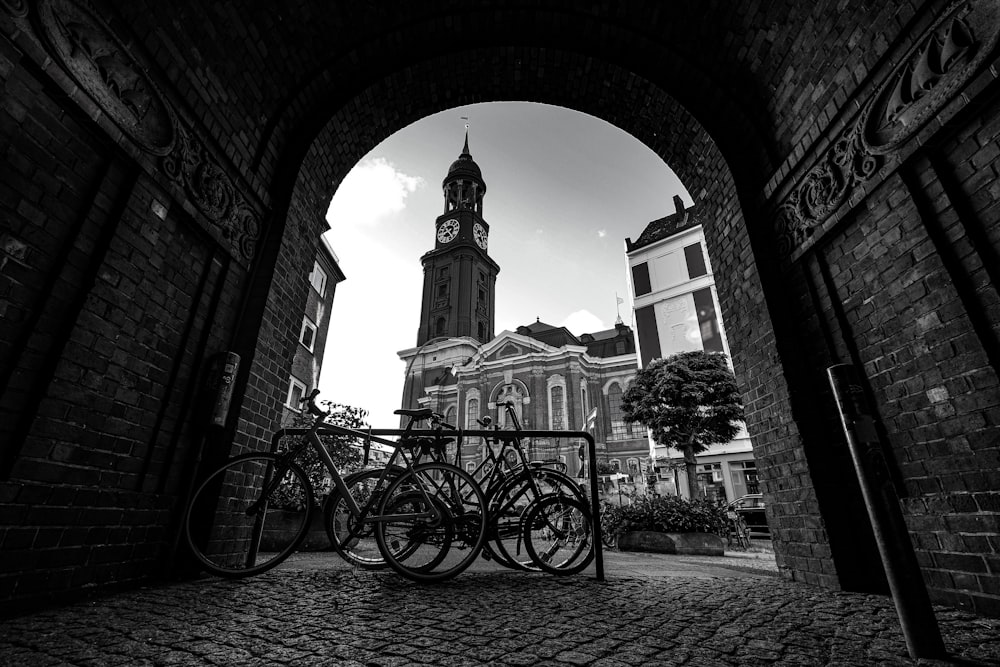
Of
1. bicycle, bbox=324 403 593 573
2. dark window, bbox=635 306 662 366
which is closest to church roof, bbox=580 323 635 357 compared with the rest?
dark window, bbox=635 306 662 366

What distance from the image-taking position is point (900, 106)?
2.61 meters

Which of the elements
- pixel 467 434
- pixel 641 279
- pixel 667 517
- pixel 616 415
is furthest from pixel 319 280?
pixel 616 415

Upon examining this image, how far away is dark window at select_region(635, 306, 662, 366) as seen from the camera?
24.8m

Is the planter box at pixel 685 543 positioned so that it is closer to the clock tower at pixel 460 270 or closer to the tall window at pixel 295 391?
the tall window at pixel 295 391

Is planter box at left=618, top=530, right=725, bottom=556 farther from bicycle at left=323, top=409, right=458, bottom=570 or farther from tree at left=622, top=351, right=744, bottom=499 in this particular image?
tree at left=622, top=351, right=744, bottom=499

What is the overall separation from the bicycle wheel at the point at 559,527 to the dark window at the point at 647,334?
22.4 metres

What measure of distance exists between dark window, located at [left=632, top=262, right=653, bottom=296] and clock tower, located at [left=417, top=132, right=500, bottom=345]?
58.9ft

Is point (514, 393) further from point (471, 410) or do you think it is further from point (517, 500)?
point (517, 500)

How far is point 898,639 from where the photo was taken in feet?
5.68

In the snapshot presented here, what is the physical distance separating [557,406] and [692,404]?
17094mm

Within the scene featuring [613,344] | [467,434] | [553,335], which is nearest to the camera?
[467,434]

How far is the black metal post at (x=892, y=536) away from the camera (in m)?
1.53

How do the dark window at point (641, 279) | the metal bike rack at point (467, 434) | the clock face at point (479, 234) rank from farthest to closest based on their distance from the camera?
the clock face at point (479, 234) → the dark window at point (641, 279) → the metal bike rack at point (467, 434)

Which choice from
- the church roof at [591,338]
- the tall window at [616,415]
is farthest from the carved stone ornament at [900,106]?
the church roof at [591,338]
